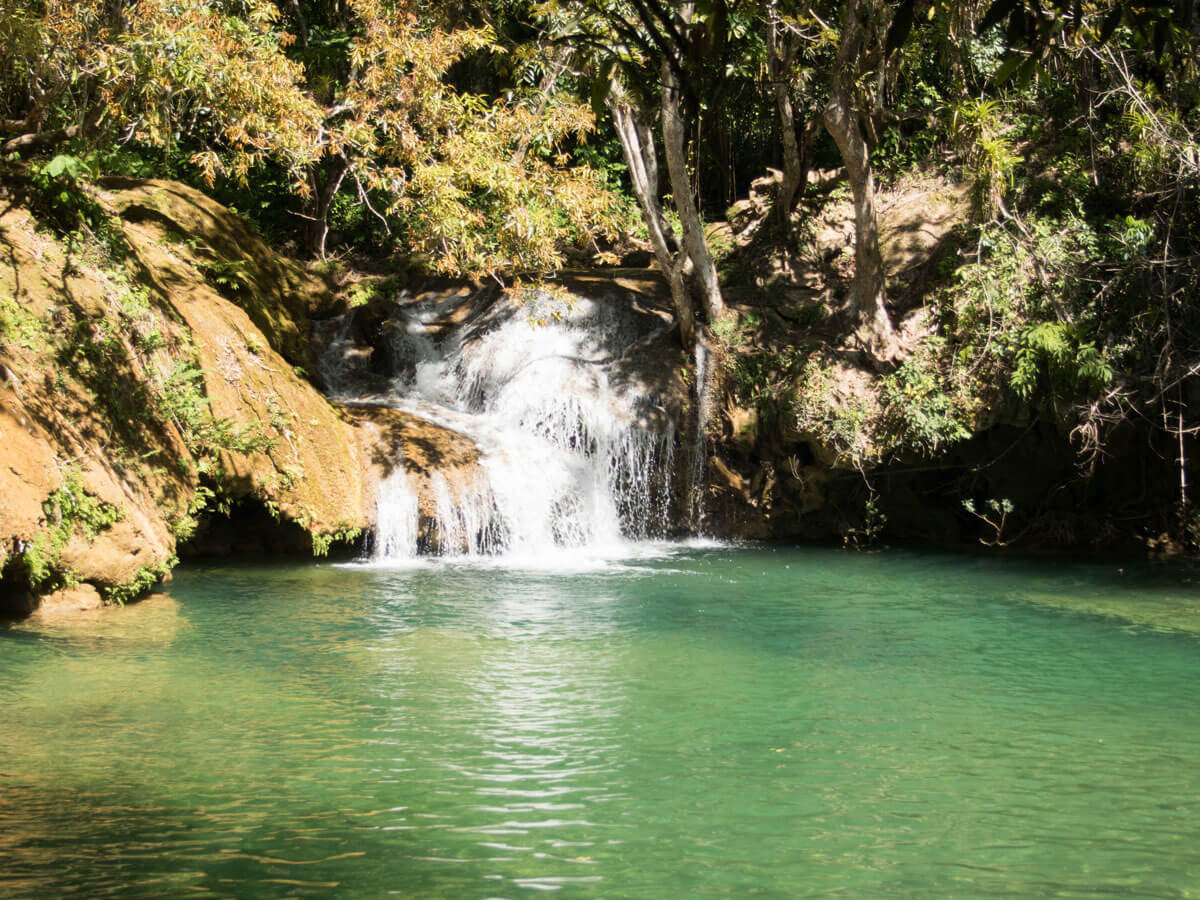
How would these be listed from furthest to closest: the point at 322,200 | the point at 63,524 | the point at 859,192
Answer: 1. the point at 322,200
2. the point at 859,192
3. the point at 63,524

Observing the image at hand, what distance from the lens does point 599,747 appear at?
242 inches

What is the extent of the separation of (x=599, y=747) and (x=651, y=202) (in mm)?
11909

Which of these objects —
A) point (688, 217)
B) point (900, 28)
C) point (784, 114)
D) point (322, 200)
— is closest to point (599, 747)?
point (900, 28)

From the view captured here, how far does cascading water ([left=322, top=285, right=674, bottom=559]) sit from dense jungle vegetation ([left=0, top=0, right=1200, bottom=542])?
1327 mm

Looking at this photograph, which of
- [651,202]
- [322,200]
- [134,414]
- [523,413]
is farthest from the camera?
[322,200]

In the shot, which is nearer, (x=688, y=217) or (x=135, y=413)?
(x=135, y=413)

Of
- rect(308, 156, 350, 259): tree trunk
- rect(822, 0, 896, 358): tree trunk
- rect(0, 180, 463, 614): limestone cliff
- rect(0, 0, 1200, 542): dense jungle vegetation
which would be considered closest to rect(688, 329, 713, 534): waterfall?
rect(0, 0, 1200, 542): dense jungle vegetation

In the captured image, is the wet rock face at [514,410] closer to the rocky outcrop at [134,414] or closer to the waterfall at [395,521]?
the waterfall at [395,521]

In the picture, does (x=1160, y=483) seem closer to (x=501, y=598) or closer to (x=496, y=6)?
(x=501, y=598)

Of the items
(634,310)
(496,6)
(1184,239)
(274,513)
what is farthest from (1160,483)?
(496,6)

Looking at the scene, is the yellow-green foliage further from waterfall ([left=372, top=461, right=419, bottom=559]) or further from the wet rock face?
the wet rock face

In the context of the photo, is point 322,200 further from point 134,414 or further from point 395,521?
point 134,414

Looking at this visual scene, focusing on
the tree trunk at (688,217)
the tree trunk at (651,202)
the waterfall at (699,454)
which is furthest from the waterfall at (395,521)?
the tree trunk at (688,217)

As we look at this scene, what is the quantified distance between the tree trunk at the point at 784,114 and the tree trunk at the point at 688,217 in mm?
1548
